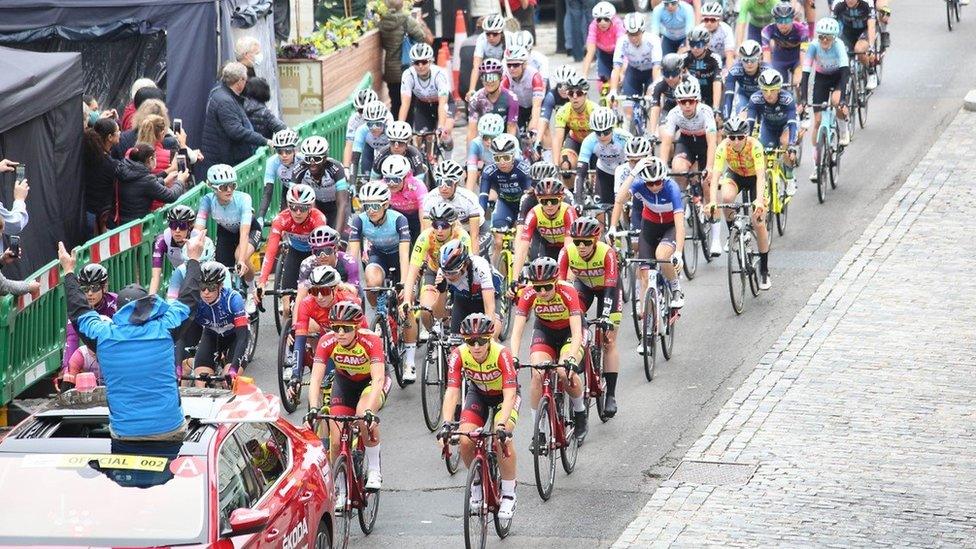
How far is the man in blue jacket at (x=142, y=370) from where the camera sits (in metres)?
9.74

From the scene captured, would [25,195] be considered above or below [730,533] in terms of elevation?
above

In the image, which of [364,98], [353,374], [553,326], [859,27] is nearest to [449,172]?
[553,326]

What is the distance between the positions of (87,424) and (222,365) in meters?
4.71

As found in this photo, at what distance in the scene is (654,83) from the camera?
22016 millimetres

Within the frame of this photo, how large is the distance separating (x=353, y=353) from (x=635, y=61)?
11.2 meters

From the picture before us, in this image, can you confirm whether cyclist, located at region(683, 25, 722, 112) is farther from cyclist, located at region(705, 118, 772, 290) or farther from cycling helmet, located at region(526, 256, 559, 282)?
cycling helmet, located at region(526, 256, 559, 282)

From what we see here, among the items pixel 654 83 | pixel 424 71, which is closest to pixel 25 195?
pixel 424 71

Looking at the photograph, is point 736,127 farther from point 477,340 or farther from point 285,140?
point 477,340

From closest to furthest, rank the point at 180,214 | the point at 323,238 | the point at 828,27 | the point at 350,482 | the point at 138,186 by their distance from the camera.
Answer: the point at 350,482, the point at 323,238, the point at 180,214, the point at 138,186, the point at 828,27

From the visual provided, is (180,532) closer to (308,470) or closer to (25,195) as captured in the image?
(308,470)

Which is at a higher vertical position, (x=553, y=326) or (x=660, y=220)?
(x=660, y=220)

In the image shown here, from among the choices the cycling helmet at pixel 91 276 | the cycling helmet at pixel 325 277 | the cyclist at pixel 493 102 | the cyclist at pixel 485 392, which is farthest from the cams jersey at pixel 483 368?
the cyclist at pixel 493 102

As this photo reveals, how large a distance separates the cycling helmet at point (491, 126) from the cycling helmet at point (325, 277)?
5230 mm

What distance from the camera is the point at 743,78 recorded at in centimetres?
2203
